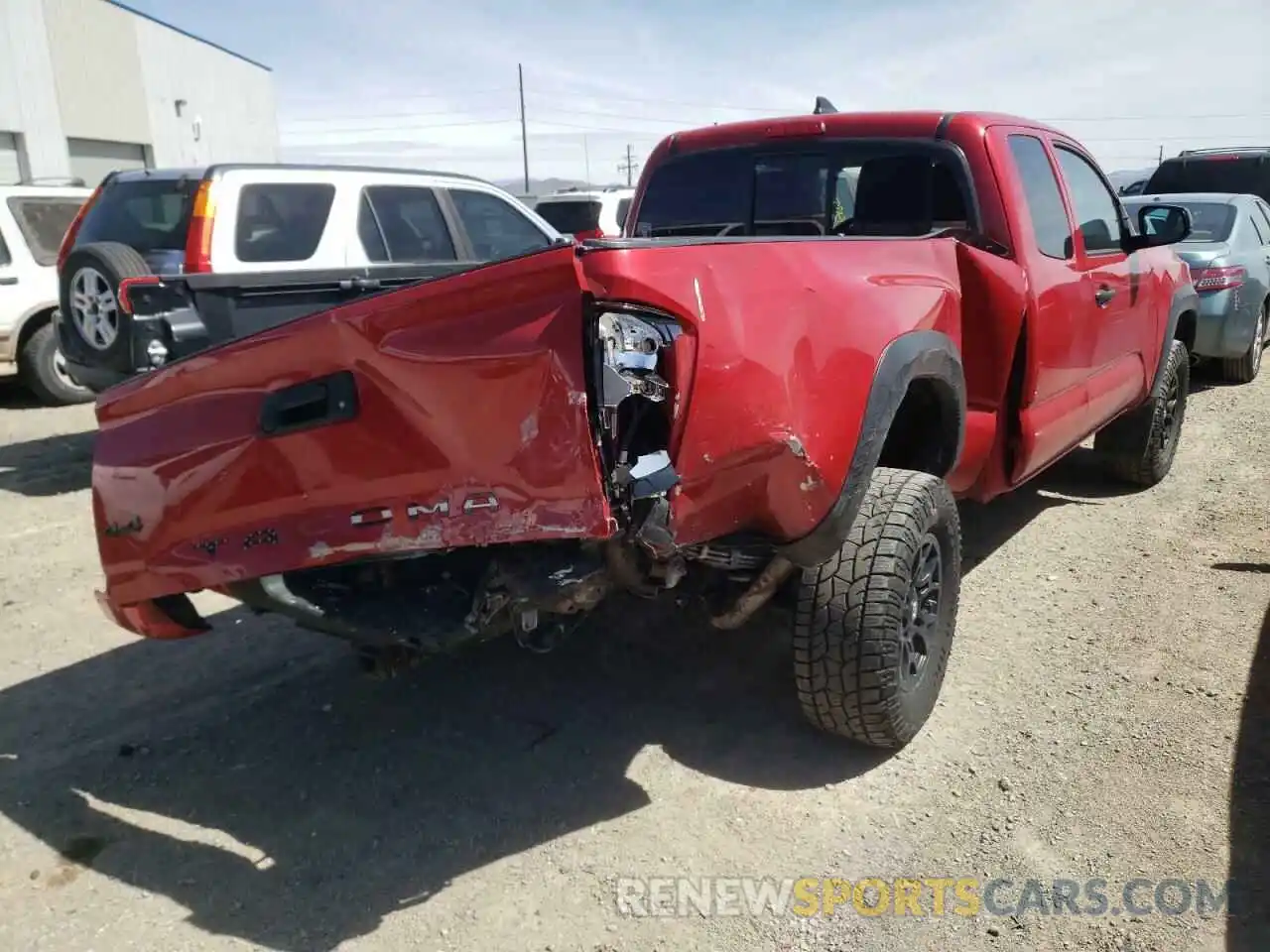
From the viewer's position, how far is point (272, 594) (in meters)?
2.59

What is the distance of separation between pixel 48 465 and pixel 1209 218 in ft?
31.9

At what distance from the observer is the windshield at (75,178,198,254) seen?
21.1 feet

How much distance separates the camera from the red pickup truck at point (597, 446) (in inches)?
86.4

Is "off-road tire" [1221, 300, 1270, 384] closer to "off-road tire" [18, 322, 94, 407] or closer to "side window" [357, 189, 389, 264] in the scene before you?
"side window" [357, 189, 389, 264]

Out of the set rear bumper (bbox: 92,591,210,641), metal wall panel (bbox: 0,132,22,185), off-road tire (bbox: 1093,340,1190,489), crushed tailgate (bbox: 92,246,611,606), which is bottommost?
off-road tire (bbox: 1093,340,1190,489)

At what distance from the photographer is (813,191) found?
14.0 ft

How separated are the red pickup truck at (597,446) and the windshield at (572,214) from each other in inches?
341

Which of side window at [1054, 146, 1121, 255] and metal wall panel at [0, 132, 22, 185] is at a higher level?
metal wall panel at [0, 132, 22, 185]

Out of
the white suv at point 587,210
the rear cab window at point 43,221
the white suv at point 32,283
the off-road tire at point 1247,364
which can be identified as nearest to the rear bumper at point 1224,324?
the off-road tire at point 1247,364

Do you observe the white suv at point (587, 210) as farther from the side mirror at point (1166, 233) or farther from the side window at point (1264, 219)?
the side mirror at point (1166, 233)

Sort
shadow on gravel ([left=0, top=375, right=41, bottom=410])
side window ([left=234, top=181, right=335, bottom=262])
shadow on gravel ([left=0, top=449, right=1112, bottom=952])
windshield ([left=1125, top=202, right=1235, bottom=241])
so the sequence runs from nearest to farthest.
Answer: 1. shadow on gravel ([left=0, top=449, right=1112, bottom=952])
2. side window ([left=234, top=181, right=335, bottom=262])
3. windshield ([left=1125, top=202, right=1235, bottom=241])
4. shadow on gravel ([left=0, top=375, right=41, bottom=410])

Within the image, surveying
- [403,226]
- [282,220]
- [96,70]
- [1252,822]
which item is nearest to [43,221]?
[282,220]

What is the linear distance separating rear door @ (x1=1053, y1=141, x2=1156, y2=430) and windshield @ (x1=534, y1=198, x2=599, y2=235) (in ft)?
24.2

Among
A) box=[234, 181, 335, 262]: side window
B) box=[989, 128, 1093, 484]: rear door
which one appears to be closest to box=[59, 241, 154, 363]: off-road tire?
box=[234, 181, 335, 262]: side window
